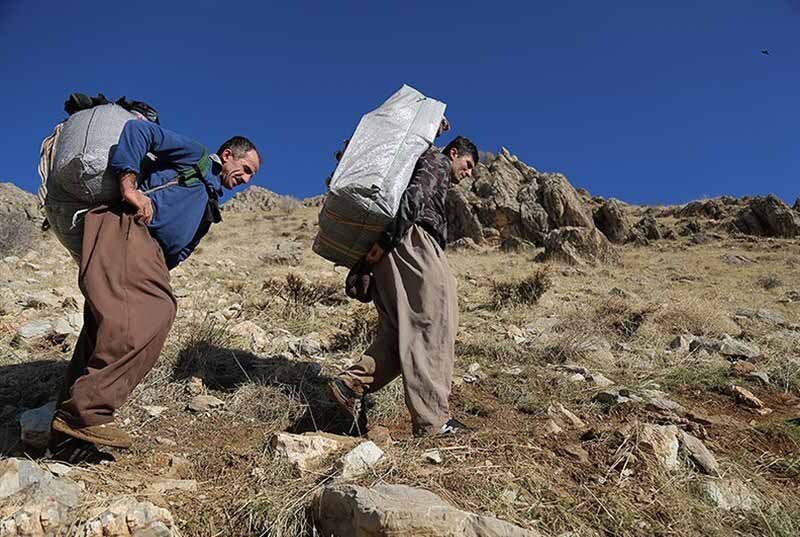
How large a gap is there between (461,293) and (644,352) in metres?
3.53

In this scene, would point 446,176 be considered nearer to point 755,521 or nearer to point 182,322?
point 755,521

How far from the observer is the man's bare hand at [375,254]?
2.63 meters

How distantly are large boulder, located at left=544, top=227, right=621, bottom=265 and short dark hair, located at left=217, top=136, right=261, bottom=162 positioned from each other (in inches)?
472

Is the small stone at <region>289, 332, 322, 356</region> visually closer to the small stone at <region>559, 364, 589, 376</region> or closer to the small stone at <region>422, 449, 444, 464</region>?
the small stone at <region>559, 364, 589, 376</region>

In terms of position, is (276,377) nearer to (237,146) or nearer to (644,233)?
(237,146)

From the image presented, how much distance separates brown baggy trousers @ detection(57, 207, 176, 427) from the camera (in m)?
1.94

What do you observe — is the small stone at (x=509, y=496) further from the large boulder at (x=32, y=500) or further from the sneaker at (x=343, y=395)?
the large boulder at (x=32, y=500)

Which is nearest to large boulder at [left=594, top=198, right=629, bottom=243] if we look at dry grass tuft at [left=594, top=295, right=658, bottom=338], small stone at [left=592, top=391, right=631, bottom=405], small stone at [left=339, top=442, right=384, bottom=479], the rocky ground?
the rocky ground

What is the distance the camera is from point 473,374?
11.8 feet

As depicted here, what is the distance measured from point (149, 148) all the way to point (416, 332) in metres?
1.39

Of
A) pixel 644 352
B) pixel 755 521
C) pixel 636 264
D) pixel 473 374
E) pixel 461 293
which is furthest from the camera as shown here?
pixel 636 264

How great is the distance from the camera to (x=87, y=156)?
205 cm

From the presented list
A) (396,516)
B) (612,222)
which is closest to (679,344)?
(396,516)

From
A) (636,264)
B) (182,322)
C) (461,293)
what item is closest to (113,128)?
(182,322)
